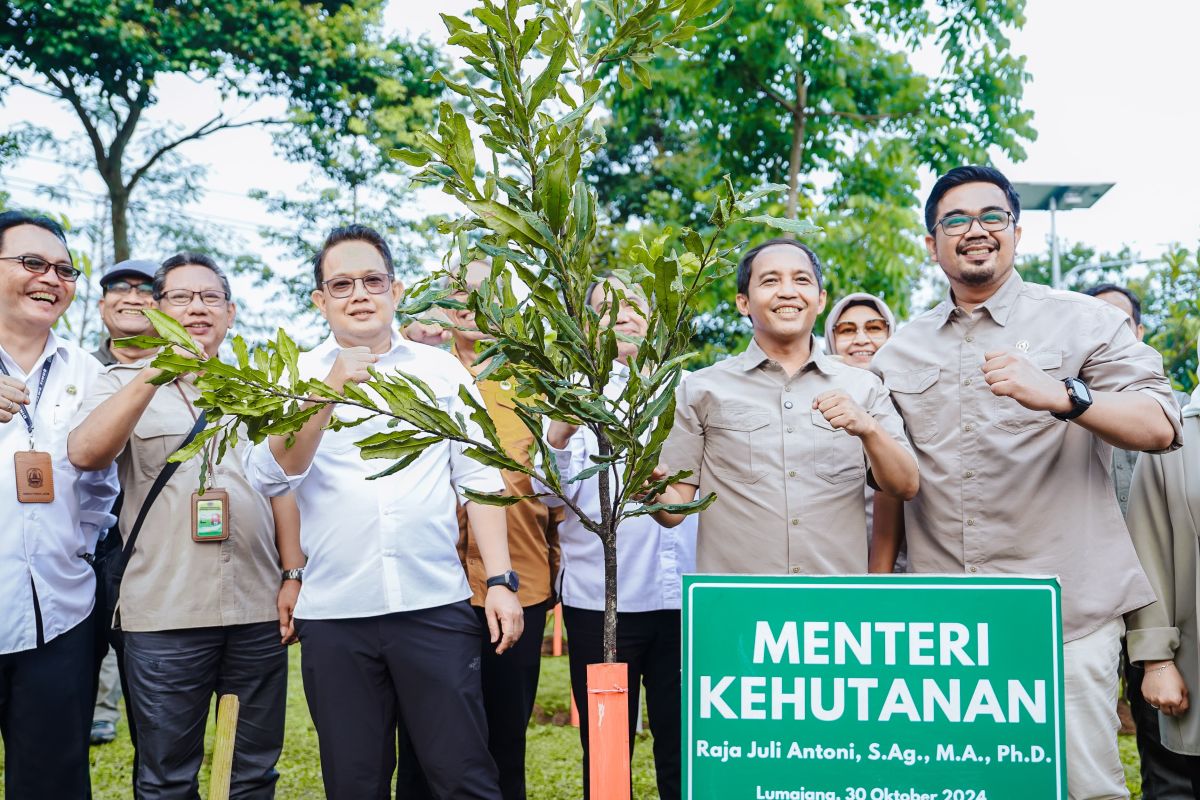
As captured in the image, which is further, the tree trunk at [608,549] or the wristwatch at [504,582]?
the wristwatch at [504,582]

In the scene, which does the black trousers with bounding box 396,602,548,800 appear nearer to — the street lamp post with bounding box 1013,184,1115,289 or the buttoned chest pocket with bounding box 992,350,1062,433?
the buttoned chest pocket with bounding box 992,350,1062,433

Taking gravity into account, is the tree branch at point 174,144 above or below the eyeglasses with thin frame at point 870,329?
above

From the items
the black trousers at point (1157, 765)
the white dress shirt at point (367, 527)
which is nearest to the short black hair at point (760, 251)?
the white dress shirt at point (367, 527)

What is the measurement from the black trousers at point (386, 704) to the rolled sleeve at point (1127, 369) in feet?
6.51

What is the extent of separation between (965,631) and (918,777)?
0.32 meters

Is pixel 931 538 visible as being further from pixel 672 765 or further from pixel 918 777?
pixel 672 765

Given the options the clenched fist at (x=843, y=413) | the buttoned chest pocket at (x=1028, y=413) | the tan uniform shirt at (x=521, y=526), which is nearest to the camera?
the clenched fist at (x=843, y=413)

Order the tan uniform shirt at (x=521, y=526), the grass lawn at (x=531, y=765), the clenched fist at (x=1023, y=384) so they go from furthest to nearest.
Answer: the grass lawn at (x=531, y=765) → the tan uniform shirt at (x=521, y=526) → the clenched fist at (x=1023, y=384)

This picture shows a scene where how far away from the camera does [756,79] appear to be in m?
8.81

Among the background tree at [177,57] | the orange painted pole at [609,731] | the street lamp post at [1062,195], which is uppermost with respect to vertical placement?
the background tree at [177,57]

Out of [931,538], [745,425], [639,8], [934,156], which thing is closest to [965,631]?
[931,538]

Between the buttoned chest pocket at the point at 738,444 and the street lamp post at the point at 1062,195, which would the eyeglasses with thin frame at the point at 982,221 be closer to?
the buttoned chest pocket at the point at 738,444

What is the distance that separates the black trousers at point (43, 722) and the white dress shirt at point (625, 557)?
166 centimetres

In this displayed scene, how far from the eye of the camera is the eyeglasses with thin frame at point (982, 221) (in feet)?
9.57
